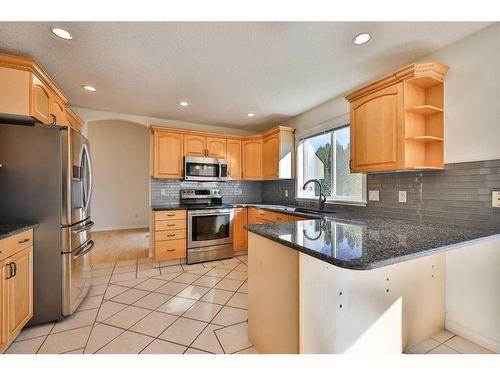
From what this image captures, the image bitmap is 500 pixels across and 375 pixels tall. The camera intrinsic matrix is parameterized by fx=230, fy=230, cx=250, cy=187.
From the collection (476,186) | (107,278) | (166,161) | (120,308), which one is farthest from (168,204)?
(476,186)

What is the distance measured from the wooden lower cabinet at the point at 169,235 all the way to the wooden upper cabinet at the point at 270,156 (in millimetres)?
1584

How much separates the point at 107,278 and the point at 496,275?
3.85m

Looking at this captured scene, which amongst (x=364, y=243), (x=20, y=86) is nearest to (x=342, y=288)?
(x=364, y=243)

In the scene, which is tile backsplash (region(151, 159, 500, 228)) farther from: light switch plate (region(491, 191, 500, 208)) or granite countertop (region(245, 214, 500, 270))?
granite countertop (region(245, 214, 500, 270))

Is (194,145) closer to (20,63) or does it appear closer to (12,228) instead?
(20,63)

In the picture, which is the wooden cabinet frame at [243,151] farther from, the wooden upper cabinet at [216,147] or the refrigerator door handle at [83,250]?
the refrigerator door handle at [83,250]

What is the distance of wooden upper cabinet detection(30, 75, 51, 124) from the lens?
203 cm

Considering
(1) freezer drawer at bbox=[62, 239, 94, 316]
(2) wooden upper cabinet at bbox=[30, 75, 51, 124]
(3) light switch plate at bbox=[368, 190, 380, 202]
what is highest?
(2) wooden upper cabinet at bbox=[30, 75, 51, 124]

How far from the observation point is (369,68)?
2.25 meters

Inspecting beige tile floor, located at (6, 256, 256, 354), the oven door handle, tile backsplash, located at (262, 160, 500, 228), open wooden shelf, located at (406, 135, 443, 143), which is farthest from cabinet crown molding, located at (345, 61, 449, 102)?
the oven door handle

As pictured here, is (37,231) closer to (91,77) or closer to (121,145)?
(91,77)

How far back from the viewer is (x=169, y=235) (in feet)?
11.2

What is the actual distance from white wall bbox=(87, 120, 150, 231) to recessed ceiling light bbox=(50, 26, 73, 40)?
4600 millimetres

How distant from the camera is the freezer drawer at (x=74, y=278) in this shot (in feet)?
6.56
